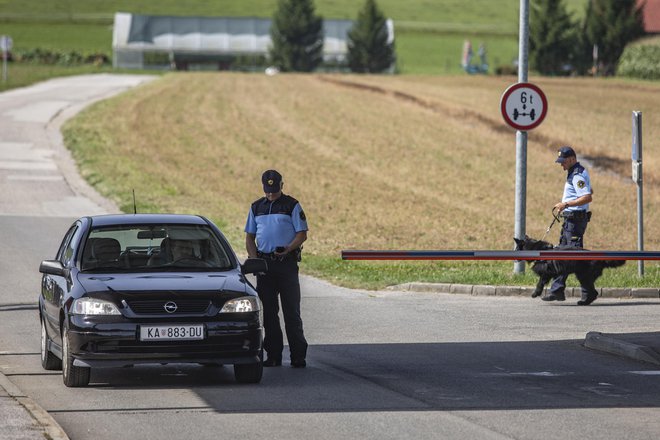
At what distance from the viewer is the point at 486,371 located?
1226 cm

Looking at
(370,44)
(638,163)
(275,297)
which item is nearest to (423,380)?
(275,297)

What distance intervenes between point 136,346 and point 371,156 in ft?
105

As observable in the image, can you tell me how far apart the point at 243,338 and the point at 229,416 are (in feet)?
4.51

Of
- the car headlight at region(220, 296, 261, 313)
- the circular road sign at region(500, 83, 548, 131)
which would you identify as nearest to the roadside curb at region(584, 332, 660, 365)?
the car headlight at region(220, 296, 261, 313)

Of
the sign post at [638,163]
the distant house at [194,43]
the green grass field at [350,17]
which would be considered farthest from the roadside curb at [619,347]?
the green grass field at [350,17]

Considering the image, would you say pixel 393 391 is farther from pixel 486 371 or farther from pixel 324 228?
pixel 324 228

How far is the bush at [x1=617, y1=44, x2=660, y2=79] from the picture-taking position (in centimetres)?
8525

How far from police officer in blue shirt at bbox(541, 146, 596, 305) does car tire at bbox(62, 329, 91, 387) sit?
831 centimetres

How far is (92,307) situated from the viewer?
11.2m

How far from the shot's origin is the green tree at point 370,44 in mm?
123562

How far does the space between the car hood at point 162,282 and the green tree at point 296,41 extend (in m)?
113

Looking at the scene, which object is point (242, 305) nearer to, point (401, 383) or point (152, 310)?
point (152, 310)

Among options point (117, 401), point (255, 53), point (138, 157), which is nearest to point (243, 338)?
point (117, 401)

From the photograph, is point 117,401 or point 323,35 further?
point 323,35
